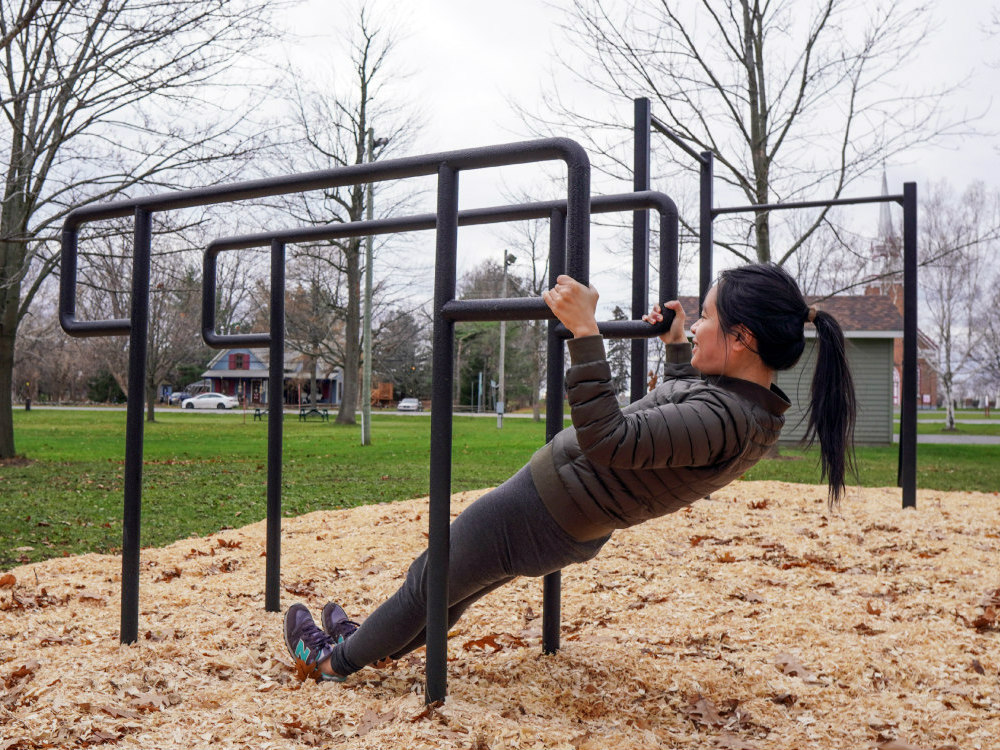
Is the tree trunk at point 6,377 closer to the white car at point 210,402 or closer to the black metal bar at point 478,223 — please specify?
the black metal bar at point 478,223

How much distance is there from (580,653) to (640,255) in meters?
1.39

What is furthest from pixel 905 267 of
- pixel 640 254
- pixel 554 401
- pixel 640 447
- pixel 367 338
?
pixel 367 338

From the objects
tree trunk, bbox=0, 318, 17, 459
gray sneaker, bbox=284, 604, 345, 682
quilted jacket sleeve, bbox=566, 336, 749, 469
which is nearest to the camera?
quilted jacket sleeve, bbox=566, 336, 749, 469

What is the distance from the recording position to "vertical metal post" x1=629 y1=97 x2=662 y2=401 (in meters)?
2.74

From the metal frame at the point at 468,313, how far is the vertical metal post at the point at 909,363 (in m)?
4.17

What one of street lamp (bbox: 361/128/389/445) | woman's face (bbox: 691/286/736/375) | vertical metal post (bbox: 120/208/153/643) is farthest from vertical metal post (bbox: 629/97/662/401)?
street lamp (bbox: 361/128/389/445)

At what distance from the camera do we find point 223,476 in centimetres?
1050

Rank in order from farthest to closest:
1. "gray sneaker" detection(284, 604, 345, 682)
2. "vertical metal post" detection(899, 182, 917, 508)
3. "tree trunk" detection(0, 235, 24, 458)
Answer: "tree trunk" detection(0, 235, 24, 458), "vertical metal post" detection(899, 182, 917, 508), "gray sneaker" detection(284, 604, 345, 682)

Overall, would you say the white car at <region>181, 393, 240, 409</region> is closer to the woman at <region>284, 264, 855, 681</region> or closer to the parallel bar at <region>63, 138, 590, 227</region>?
the parallel bar at <region>63, 138, 590, 227</region>

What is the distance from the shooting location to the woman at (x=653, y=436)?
5.64 feet

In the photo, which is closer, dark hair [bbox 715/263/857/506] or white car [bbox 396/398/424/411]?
dark hair [bbox 715/263/857/506]

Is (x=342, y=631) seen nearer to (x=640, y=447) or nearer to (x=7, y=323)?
(x=640, y=447)

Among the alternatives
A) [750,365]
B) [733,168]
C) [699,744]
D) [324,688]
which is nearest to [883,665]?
[699,744]

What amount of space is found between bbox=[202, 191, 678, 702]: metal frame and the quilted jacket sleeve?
0.21 m
